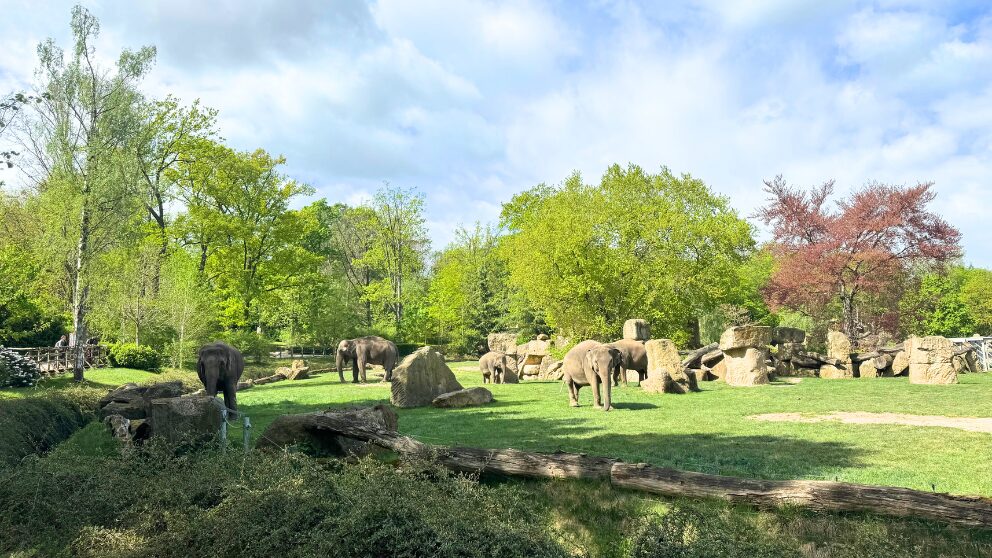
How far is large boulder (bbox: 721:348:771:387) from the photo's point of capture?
20094 millimetres

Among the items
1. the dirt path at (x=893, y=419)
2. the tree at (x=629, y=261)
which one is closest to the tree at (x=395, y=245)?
the tree at (x=629, y=261)

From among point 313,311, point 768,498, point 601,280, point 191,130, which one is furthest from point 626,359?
point 191,130

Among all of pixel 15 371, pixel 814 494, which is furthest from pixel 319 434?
pixel 15 371

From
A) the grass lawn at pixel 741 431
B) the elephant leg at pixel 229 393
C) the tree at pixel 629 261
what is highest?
the tree at pixel 629 261

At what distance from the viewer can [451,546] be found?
481 centimetres

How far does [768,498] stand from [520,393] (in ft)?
42.4

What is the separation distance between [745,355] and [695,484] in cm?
1613

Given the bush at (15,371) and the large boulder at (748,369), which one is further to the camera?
the large boulder at (748,369)

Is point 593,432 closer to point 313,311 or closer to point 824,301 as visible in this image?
point 824,301

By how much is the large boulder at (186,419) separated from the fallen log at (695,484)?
1756 millimetres

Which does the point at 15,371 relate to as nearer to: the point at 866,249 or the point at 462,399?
the point at 462,399

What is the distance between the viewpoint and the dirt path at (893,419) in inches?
407

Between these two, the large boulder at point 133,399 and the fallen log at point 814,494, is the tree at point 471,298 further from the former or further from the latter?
the fallen log at point 814,494

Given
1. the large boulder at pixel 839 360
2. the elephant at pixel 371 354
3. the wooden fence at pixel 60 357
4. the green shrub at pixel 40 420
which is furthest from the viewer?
the elephant at pixel 371 354
